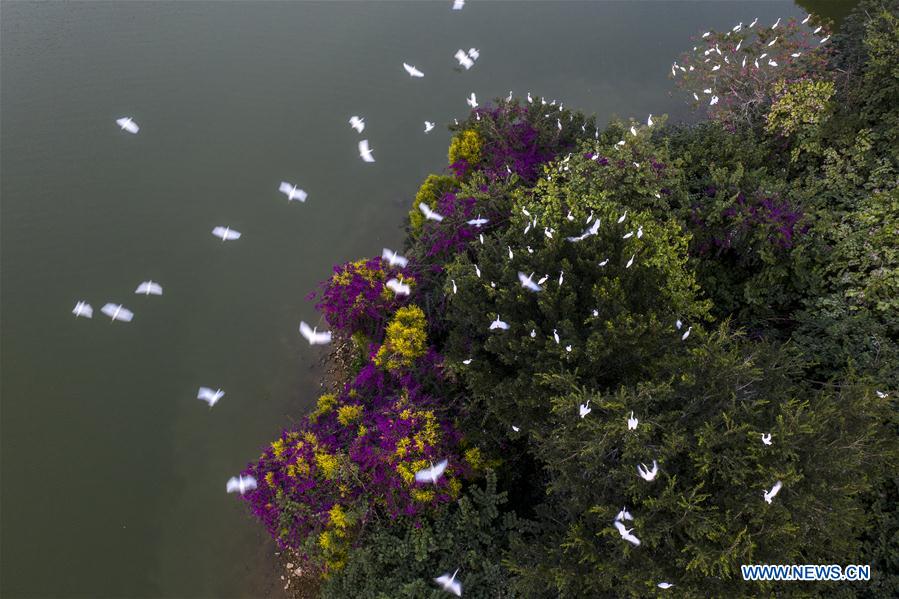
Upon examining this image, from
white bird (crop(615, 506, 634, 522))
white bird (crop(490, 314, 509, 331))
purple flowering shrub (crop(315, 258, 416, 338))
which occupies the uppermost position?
purple flowering shrub (crop(315, 258, 416, 338))

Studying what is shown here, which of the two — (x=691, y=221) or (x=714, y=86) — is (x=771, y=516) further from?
(x=714, y=86)

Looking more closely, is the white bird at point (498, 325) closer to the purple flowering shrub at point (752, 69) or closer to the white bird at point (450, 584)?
the white bird at point (450, 584)

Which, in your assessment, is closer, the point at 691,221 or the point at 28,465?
the point at 691,221

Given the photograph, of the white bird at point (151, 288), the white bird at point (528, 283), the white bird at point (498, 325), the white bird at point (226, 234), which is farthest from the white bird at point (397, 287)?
the white bird at point (151, 288)

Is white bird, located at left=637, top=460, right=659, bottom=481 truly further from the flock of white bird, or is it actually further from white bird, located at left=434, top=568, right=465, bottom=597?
white bird, located at left=434, top=568, right=465, bottom=597

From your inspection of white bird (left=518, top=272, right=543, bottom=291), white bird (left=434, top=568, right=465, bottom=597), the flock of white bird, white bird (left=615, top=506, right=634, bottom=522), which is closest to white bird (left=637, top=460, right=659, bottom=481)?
the flock of white bird

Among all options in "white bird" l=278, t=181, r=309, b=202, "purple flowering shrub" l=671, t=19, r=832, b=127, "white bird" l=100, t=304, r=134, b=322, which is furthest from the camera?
"white bird" l=278, t=181, r=309, b=202

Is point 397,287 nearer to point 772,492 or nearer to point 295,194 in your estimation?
point 772,492

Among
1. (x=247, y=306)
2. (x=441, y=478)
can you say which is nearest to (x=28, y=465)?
(x=247, y=306)
